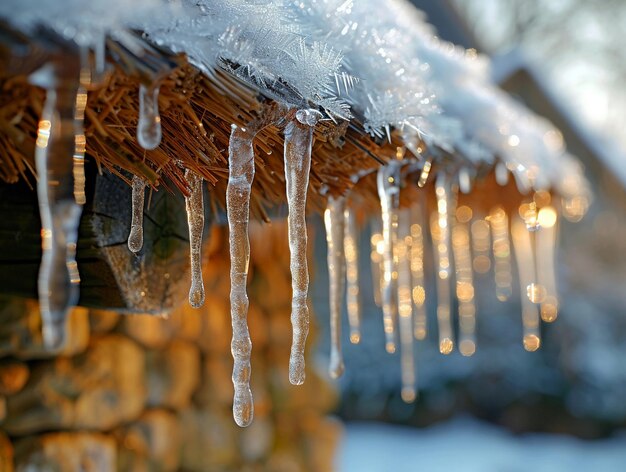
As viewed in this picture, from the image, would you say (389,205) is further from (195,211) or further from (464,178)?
(195,211)

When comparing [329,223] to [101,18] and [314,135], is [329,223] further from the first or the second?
[101,18]

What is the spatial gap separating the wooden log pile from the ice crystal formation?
61 cm

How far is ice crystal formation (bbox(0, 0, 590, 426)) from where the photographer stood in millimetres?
921

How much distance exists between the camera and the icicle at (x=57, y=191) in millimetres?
901

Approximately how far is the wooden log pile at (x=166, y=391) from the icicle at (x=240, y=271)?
23.9 inches

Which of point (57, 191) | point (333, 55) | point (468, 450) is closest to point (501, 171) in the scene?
point (333, 55)

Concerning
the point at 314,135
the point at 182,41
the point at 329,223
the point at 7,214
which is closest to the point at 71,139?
the point at 182,41

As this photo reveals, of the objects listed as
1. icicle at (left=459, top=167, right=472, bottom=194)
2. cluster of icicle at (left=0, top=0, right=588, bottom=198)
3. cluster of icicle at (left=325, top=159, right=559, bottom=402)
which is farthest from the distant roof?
icicle at (left=459, top=167, right=472, bottom=194)

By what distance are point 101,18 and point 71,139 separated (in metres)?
0.17

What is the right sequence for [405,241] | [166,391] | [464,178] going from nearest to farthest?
[464,178]
[166,391]
[405,241]

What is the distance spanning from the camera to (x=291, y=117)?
129cm

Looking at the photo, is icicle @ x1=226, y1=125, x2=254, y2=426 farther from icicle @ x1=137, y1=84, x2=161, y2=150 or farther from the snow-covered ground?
the snow-covered ground

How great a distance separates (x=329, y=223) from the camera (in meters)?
1.92

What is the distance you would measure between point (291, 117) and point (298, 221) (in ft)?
0.73
